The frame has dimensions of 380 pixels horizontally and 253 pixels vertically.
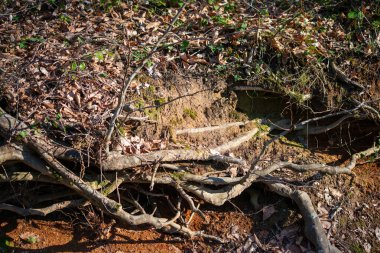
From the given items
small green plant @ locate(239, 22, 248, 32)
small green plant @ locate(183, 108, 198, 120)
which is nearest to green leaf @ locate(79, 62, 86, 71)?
small green plant @ locate(183, 108, 198, 120)

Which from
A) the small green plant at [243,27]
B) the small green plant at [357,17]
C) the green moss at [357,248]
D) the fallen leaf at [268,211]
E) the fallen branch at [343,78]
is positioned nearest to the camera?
the green moss at [357,248]

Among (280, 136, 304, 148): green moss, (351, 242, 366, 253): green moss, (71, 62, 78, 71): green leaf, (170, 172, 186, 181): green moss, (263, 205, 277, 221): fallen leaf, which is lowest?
(351, 242, 366, 253): green moss

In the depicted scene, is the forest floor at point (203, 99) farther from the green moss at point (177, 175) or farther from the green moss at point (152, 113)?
the green moss at point (177, 175)

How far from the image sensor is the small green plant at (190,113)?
18.4 ft

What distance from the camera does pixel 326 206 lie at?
5.42 m

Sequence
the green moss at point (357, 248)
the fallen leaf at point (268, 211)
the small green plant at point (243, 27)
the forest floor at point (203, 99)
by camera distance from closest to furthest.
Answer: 1. the forest floor at point (203, 99)
2. the green moss at point (357, 248)
3. the fallen leaf at point (268, 211)
4. the small green plant at point (243, 27)

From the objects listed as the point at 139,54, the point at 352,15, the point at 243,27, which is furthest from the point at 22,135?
the point at 352,15

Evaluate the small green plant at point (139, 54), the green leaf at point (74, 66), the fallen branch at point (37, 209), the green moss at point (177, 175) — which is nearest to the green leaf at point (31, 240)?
the fallen branch at point (37, 209)

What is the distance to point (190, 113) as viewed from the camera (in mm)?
5660

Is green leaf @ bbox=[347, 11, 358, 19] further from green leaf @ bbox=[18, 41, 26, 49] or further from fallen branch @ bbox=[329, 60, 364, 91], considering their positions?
green leaf @ bbox=[18, 41, 26, 49]

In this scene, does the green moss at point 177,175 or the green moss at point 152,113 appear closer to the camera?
the green moss at point 177,175

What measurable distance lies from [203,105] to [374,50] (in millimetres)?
2803

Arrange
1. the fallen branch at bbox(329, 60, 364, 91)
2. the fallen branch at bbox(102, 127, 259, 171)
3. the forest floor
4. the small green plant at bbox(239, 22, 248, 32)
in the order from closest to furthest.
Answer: the fallen branch at bbox(102, 127, 259, 171) < the forest floor < the fallen branch at bbox(329, 60, 364, 91) < the small green plant at bbox(239, 22, 248, 32)

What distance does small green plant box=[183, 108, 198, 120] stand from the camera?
18.4 ft
